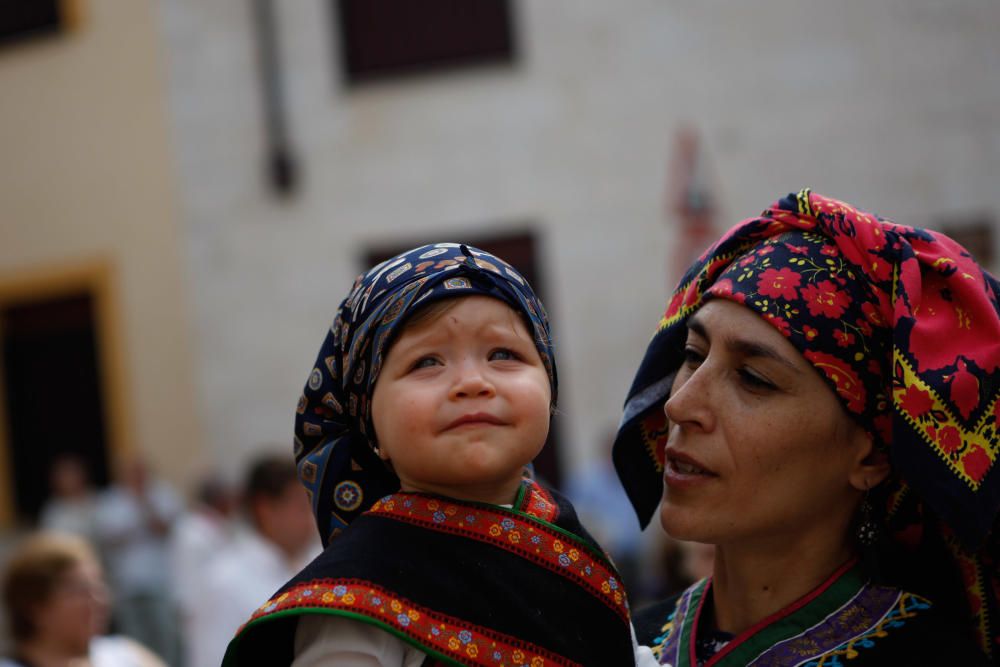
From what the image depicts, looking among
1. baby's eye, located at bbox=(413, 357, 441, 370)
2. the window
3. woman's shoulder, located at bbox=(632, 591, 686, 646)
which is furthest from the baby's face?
the window

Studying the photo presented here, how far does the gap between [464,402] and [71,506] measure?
8.94 metres

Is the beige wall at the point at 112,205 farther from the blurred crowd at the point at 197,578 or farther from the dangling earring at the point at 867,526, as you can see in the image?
the dangling earring at the point at 867,526

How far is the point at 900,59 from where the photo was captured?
10.7 metres

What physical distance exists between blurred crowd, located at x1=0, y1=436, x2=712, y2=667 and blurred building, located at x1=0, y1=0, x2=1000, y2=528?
832 mm

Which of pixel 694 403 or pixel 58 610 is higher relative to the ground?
pixel 694 403

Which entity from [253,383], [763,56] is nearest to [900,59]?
[763,56]

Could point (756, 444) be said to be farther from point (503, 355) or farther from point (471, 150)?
point (471, 150)

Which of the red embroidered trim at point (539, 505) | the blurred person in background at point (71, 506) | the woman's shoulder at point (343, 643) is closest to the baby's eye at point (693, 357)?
the red embroidered trim at point (539, 505)

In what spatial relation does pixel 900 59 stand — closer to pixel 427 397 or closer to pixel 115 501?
pixel 115 501

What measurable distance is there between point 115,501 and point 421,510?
859 centimetres

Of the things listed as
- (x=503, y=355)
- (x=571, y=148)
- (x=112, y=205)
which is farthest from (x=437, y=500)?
(x=112, y=205)

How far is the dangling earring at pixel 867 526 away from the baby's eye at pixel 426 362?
0.84m

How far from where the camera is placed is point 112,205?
11.6 meters

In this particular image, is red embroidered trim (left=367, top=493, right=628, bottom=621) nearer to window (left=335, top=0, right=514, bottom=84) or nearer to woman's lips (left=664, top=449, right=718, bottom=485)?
woman's lips (left=664, top=449, right=718, bottom=485)
